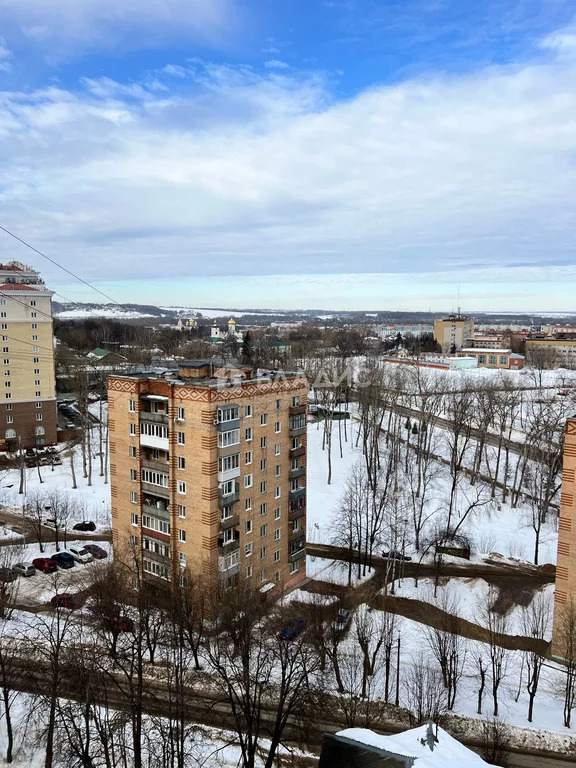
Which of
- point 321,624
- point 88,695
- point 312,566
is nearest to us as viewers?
point 88,695

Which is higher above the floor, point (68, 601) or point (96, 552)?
point (68, 601)

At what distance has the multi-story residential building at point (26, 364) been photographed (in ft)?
162

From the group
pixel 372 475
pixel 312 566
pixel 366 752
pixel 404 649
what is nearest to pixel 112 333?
pixel 372 475

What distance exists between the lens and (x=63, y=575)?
28.5 meters

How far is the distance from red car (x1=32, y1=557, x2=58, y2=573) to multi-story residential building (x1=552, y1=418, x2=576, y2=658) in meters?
24.1

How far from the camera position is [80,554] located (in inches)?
1213

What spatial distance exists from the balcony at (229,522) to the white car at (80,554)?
Result: 1105 centimetres

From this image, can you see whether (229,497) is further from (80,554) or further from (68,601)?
(80,554)

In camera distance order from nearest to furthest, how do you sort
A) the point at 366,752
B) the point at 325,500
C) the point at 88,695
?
the point at 366,752, the point at 88,695, the point at 325,500

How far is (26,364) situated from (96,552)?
25646 mm

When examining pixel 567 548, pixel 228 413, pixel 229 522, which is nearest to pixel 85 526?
pixel 229 522

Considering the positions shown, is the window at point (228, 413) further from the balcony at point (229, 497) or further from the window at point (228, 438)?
the balcony at point (229, 497)

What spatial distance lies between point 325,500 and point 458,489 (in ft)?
34.0

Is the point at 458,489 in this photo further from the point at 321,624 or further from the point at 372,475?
the point at 321,624
